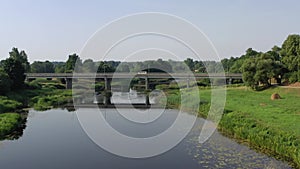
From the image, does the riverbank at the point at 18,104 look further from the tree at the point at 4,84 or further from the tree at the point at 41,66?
the tree at the point at 41,66

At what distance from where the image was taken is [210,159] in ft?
67.5

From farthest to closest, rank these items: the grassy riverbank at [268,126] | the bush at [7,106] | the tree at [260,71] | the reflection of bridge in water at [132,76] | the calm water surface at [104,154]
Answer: the reflection of bridge in water at [132,76], the tree at [260,71], the bush at [7,106], the grassy riverbank at [268,126], the calm water surface at [104,154]

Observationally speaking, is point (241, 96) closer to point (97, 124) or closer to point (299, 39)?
point (299, 39)

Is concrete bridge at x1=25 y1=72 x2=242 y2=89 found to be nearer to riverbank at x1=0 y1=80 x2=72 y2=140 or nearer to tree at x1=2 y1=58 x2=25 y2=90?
riverbank at x1=0 y1=80 x2=72 y2=140

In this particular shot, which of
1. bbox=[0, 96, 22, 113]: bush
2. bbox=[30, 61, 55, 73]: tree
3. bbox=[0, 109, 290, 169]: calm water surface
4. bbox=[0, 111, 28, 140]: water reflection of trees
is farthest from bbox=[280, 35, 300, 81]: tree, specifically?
bbox=[30, 61, 55, 73]: tree

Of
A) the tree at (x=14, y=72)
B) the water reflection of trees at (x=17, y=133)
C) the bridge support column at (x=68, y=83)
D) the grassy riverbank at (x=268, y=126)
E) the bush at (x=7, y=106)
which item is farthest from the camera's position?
the bridge support column at (x=68, y=83)

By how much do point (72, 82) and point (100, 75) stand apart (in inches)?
291

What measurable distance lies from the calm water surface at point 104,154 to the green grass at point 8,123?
148 cm

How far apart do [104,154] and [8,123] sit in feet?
45.0

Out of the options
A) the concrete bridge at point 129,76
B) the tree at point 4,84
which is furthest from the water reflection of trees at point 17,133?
the concrete bridge at point 129,76

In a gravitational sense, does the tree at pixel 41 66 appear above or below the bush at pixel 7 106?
above

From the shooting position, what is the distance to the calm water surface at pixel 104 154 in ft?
64.2

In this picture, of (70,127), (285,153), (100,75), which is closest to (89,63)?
→ (100,75)

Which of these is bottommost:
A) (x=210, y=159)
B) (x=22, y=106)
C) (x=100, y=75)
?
(x=210, y=159)
